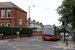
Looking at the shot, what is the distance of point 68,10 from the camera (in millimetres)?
22422

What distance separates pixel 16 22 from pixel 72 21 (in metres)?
19.5

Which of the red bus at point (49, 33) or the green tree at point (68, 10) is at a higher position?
the green tree at point (68, 10)

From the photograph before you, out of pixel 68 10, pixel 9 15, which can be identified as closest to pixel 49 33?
pixel 68 10

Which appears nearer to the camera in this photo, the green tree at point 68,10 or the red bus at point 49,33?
the green tree at point 68,10

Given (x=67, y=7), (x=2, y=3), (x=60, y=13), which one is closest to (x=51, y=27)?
(x=60, y=13)

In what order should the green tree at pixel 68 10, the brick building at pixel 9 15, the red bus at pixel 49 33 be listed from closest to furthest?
the green tree at pixel 68 10, the red bus at pixel 49 33, the brick building at pixel 9 15

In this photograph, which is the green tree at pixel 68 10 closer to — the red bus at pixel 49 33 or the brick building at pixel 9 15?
the red bus at pixel 49 33

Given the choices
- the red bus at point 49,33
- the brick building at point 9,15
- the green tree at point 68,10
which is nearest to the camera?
the green tree at point 68,10

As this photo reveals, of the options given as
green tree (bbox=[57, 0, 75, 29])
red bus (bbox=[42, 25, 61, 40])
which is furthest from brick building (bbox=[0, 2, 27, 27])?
green tree (bbox=[57, 0, 75, 29])

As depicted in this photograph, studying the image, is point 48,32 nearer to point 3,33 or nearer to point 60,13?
point 60,13

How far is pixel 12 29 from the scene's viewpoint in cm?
3159

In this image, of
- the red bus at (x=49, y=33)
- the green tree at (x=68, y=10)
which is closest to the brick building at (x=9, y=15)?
the red bus at (x=49, y=33)

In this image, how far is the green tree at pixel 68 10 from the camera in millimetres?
21906

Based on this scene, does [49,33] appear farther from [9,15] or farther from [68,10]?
[9,15]
